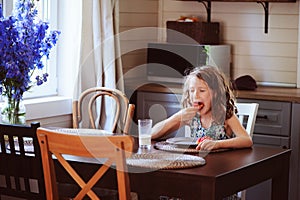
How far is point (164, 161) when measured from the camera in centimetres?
277

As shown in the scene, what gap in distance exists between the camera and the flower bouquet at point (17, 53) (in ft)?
10.6

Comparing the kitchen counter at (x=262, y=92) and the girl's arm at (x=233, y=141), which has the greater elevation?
the kitchen counter at (x=262, y=92)

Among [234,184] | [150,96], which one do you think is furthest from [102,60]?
[234,184]

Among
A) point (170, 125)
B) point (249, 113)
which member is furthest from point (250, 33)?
point (170, 125)

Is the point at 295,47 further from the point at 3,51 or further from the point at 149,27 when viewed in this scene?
the point at 3,51

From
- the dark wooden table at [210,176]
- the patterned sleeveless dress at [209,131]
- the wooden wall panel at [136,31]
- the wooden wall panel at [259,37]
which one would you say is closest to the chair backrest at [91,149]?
the dark wooden table at [210,176]

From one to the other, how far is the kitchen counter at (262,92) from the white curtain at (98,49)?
12.3 inches

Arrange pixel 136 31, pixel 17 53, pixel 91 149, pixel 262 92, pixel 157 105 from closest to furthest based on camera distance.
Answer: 1. pixel 91 149
2. pixel 17 53
3. pixel 262 92
4. pixel 157 105
5. pixel 136 31

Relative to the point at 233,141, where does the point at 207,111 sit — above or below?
above

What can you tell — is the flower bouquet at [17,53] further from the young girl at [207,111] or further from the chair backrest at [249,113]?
the chair backrest at [249,113]

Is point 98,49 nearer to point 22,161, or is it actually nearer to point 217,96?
point 217,96

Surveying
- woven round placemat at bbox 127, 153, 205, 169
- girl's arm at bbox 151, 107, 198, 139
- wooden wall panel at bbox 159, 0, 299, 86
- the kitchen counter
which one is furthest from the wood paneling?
woven round placemat at bbox 127, 153, 205, 169

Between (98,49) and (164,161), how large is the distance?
1.73m

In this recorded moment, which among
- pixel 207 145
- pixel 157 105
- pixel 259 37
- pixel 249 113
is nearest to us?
pixel 207 145
